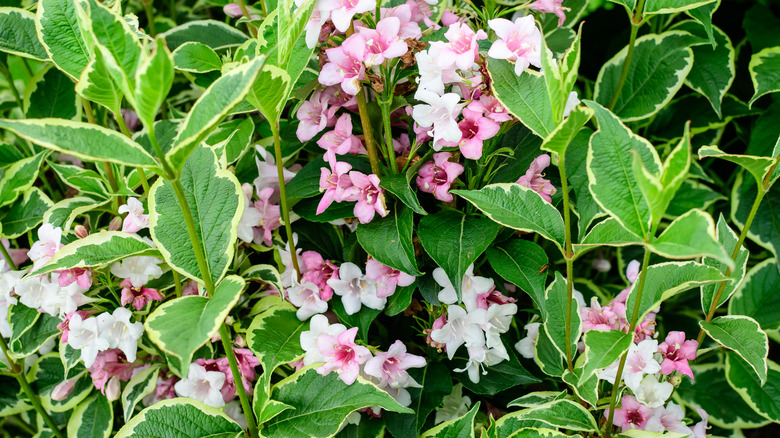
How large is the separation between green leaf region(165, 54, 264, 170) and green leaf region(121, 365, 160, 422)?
1.93 ft

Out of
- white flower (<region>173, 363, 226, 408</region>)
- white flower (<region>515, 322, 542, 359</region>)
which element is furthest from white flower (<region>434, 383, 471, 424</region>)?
white flower (<region>173, 363, 226, 408</region>)

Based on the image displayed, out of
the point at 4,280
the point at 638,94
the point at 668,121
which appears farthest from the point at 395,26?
the point at 668,121

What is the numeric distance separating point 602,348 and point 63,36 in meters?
0.79

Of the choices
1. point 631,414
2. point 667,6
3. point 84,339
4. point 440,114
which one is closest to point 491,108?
point 440,114

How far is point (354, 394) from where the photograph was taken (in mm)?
887

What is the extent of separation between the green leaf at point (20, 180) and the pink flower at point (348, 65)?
0.63 metres

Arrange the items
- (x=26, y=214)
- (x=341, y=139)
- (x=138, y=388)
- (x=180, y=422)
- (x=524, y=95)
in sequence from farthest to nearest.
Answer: (x=26, y=214) → (x=138, y=388) → (x=341, y=139) → (x=180, y=422) → (x=524, y=95)

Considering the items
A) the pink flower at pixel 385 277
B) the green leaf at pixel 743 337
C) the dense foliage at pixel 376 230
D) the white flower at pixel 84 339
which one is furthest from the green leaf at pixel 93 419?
Result: the green leaf at pixel 743 337

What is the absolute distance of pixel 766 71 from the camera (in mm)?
1196

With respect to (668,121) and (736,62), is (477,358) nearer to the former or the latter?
(668,121)

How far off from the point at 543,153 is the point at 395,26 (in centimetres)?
33

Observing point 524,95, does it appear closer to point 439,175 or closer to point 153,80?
point 439,175

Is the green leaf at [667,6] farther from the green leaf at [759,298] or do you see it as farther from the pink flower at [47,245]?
the pink flower at [47,245]

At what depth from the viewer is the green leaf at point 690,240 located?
0.55 m
